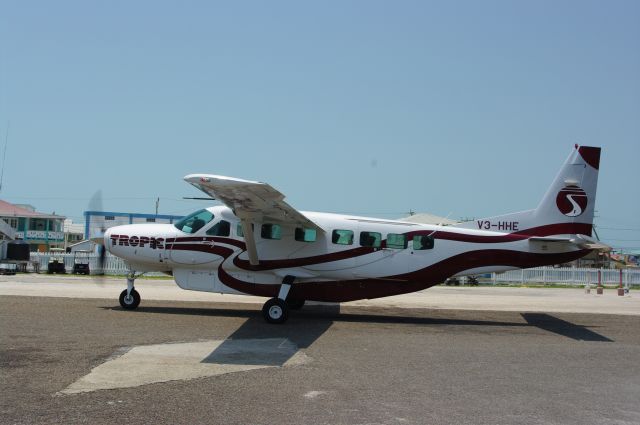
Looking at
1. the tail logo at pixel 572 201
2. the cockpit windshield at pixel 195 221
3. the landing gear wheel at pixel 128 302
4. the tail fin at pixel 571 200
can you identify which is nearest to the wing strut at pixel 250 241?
the cockpit windshield at pixel 195 221

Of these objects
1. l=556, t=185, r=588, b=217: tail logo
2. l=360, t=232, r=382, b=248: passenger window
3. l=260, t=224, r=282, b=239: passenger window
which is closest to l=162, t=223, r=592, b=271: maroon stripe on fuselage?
l=360, t=232, r=382, b=248: passenger window

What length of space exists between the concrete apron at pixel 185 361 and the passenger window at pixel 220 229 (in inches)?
205

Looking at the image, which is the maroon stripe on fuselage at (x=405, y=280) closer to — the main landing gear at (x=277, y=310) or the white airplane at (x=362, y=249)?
the white airplane at (x=362, y=249)

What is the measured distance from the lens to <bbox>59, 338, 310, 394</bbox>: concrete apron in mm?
8406

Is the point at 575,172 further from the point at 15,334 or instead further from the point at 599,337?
the point at 15,334

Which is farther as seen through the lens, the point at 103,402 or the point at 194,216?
the point at 194,216

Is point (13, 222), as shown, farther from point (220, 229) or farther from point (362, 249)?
point (362, 249)

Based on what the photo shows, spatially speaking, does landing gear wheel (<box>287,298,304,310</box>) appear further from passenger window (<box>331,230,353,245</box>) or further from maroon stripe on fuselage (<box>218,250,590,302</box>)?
passenger window (<box>331,230,353,245</box>)

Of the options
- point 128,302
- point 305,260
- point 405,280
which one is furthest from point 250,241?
point 405,280

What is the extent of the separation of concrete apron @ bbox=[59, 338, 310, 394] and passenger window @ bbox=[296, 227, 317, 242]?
4.74 meters

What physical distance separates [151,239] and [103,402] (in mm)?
10504

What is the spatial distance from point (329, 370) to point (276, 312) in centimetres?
607

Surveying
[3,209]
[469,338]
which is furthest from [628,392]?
[3,209]

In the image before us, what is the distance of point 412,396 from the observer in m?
8.09
